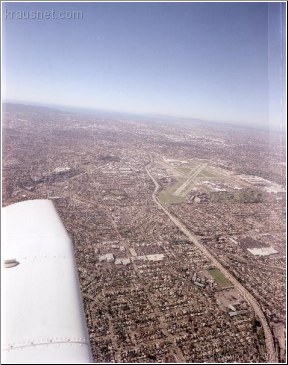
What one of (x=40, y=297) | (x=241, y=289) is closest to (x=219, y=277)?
(x=241, y=289)

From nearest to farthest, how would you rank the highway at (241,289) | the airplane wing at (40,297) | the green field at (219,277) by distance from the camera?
the airplane wing at (40,297), the highway at (241,289), the green field at (219,277)

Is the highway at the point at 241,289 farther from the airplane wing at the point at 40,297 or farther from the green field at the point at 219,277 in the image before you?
the airplane wing at the point at 40,297

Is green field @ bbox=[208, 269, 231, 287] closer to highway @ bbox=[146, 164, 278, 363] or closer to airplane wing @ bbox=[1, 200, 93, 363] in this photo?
highway @ bbox=[146, 164, 278, 363]

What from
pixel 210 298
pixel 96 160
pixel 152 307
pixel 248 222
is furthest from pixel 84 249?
pixel 96 160

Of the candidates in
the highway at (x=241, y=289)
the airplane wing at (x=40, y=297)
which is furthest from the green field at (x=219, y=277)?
the airplane wing at (x=40, y=297)

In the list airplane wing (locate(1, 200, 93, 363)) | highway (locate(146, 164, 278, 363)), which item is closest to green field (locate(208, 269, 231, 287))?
highway (locate(146, 164, 278, 363))
